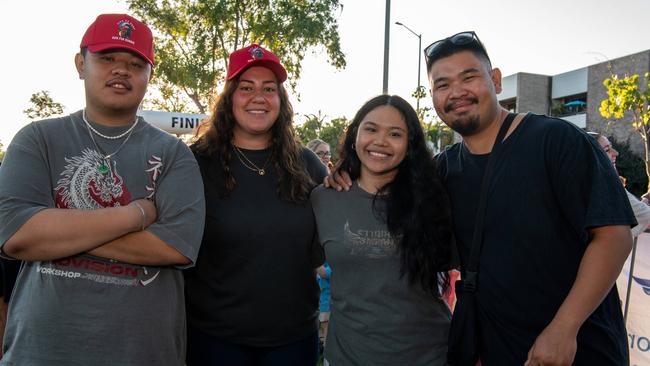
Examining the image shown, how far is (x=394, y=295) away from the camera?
2375 millimetres

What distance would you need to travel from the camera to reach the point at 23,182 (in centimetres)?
190

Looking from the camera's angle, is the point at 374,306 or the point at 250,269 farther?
the point at 250,269

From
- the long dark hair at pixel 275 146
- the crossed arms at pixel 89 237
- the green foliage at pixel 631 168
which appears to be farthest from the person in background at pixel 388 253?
the green foliage at pixel 631 168

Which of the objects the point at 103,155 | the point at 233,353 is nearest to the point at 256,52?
the point at 103,155

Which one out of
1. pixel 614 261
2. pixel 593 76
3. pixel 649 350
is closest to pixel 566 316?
pixel 614 261

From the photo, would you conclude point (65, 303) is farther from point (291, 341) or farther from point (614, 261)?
point (614, 261)

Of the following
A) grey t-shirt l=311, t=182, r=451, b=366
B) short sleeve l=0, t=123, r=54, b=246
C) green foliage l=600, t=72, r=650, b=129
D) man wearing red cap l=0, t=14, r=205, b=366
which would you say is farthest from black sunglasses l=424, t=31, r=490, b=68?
green foliage l=600, t=72, r=650, b=129

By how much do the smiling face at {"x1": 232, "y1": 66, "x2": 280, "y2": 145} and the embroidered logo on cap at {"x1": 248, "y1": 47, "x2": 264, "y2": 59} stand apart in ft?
0.24

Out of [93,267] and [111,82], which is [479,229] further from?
[111,82]

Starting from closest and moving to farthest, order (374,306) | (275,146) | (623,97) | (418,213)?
(374,306), (418,213), (275,146), (623,97)

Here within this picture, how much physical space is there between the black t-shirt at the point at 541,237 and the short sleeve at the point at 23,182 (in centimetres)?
193

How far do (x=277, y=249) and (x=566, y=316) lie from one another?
4.60 feet

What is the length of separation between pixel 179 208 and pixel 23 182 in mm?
611

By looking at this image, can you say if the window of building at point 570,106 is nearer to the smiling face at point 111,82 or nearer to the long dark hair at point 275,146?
the long dark hair at point 275,146
